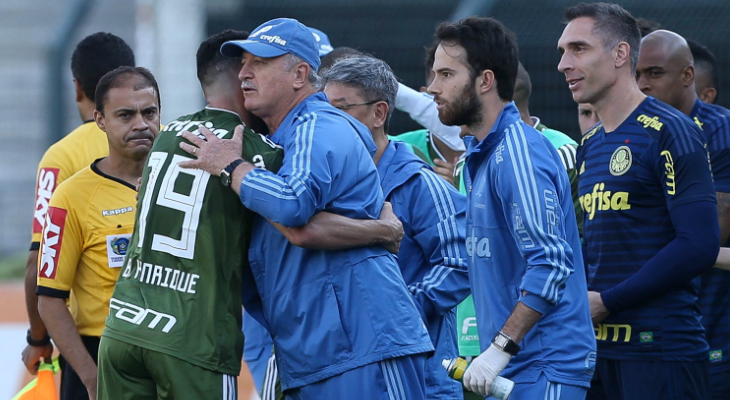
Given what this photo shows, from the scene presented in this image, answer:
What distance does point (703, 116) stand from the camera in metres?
4.52

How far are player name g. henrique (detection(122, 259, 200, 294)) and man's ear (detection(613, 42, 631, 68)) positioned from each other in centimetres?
191

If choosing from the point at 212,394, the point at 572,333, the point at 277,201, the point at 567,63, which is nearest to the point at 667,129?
the point at 567,63

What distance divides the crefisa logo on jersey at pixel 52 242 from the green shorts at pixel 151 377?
84cm

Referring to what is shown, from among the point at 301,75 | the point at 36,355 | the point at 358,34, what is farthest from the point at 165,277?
the point at 358,34

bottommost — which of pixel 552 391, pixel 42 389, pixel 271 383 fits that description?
pixel 42 389

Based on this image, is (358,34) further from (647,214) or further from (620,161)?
(647,214)

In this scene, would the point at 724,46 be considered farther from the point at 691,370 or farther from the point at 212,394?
the point at 212,394

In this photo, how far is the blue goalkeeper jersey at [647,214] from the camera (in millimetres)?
3598

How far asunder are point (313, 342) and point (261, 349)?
211cm

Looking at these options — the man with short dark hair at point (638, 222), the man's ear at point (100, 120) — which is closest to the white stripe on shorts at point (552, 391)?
the man with short dark hair at point (638, 222)

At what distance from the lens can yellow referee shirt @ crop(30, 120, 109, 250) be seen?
467cm

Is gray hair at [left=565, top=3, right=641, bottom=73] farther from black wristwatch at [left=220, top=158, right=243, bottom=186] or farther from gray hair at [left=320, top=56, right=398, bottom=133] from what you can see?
black wristwatch at [left=220, top=158, right=243, bottom=186]

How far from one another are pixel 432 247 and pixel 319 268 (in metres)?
0.92

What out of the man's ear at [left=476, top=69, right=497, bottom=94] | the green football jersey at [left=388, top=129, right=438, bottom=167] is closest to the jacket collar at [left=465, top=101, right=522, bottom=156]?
the man's ear at [left=476, top=69, right=497, bottom=94]
